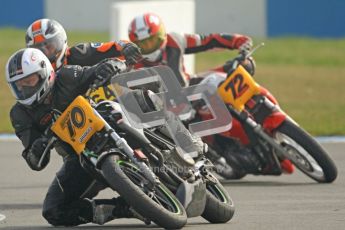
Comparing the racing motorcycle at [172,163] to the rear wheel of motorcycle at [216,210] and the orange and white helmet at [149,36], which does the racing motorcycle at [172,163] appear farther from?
the orange and white helmet at [149,36]

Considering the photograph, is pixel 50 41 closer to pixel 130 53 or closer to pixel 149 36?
pixel 130 53

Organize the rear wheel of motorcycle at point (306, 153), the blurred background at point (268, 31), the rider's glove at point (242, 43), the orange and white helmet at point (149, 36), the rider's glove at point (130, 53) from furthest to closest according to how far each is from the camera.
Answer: the blurred background at point (268, 31) < the orange and white helmet at point (149, 36) < the rider's glove at point (242, 43) < the rear wheel of motorcycle at point (306, 153) < the rider's glove at point (130, 53)

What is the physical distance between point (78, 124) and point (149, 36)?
4.04 metres

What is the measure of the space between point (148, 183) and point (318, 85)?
571 inches

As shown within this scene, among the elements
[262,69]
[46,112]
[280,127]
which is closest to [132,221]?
[46,112]

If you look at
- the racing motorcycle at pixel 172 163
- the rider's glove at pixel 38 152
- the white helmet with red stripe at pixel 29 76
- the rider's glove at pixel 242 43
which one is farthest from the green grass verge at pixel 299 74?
the rider's glove at pixel 38 152

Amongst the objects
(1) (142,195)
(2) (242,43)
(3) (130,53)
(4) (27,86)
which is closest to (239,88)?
(2) (242,43)

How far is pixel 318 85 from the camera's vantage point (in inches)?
870

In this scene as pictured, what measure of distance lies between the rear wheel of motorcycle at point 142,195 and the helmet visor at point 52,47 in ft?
8.31

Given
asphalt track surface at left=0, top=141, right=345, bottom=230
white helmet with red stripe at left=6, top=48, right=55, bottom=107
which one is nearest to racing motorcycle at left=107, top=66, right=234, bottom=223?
asphalt track surface at left=0, top=141, right=345, bottom=230

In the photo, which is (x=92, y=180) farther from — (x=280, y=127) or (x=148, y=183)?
(x=280, y=127)

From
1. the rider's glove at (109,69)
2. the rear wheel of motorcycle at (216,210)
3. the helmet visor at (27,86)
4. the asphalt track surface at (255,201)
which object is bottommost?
the asphalt track surface at (255,201)

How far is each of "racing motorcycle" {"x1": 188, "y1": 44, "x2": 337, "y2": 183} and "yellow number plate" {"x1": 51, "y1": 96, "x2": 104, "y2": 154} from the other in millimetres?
2946

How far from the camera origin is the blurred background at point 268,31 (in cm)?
2303
